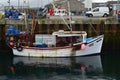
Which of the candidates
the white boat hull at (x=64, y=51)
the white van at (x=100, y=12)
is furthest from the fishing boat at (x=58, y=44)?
the white van at (x=100, y=12)

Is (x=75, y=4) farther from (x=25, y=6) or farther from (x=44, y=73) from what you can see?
(x=44, y=73)

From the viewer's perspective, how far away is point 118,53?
38.3 meters

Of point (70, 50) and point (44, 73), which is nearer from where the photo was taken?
point (44, 73)

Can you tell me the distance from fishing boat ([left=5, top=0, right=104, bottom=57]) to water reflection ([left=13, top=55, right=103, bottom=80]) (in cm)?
71

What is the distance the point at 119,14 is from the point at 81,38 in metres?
7.68

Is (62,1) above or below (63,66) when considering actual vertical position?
above

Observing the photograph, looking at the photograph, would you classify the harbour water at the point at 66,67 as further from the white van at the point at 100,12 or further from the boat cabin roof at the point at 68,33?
the white van at the point at 100,12

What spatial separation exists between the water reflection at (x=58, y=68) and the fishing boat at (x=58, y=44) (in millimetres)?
715

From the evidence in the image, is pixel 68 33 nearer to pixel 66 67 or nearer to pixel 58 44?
pixel 58 44

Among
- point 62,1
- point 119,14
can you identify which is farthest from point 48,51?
point 62,1

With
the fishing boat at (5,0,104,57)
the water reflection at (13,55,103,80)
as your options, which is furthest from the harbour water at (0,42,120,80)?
the fishing boat at (5,0,104,57)

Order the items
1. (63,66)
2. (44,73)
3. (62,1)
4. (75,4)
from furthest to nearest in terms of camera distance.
Answer: (75,4)
(62,1)
(63,66)
(44,73)

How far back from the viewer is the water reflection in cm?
2947

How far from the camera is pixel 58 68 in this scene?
32156 mm
